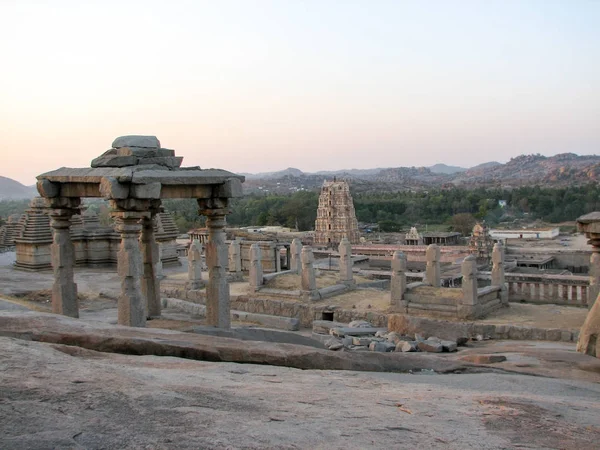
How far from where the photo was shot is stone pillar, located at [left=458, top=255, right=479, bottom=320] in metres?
13.1

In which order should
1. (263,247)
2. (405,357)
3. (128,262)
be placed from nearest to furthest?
(405,357) → (128,262) → (263,247)

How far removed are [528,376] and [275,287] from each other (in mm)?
11471

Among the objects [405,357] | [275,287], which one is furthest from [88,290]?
[405,357]

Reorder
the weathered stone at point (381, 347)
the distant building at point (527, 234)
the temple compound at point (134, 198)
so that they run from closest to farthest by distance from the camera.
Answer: the temple compound at point (134, 198), the weathered stone at point (381, 347), the distant building at point (527, 234)

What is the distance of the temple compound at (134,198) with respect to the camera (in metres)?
8.91

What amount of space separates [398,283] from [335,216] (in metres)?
35.7

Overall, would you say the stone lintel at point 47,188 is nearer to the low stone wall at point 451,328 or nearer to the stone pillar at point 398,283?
the low stone wall at point 451,328

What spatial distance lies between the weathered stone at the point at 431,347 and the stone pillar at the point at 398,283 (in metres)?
4.34

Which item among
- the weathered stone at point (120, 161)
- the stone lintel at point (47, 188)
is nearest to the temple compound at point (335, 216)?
the stone lintel at point (47, 188)

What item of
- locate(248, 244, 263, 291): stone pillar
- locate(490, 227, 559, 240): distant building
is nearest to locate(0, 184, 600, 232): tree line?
locate(490, 227, 559, 240): distant building

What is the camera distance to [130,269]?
363 inches

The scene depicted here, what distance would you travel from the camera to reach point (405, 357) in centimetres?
636

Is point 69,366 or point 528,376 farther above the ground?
point 69,366

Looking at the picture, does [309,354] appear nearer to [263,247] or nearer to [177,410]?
[177,410]
